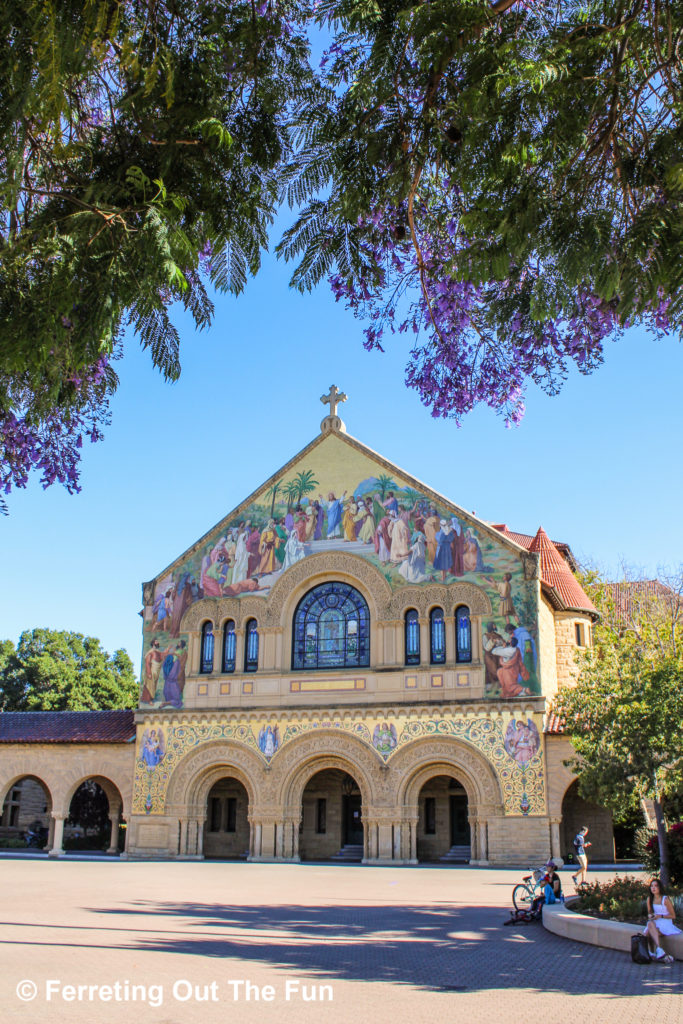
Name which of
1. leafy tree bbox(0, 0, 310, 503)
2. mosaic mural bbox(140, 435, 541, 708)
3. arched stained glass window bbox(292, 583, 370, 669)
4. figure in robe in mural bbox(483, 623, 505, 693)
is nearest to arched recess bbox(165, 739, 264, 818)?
mosaic mural bbox(140, 435, 541, 708)

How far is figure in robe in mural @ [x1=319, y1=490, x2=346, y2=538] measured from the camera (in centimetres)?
3152

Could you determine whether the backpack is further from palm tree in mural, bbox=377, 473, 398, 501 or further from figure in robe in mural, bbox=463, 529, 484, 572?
palm tree in mural, bbox=377, 473, 398, 501

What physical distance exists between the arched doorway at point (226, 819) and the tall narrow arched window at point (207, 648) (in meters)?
3.98

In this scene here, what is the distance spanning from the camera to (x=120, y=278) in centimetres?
492

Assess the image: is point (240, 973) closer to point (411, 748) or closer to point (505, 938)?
point (505, 938)

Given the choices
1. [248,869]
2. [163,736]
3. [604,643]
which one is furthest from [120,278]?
[163,736]

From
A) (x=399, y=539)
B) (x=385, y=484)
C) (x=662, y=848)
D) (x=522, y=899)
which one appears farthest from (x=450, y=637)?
(x=522, y=899)

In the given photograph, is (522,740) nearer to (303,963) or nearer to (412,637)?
(412,637)

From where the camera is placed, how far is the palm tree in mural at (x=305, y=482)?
32.6 m

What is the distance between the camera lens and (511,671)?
27922 mm

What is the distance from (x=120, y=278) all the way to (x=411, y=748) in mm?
25282

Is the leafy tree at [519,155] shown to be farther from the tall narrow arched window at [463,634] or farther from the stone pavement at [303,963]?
the tall narrow arched window at [463,634]

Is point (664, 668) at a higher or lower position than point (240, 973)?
higher

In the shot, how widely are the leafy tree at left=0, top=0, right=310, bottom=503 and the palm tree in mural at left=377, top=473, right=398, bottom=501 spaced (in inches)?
956
